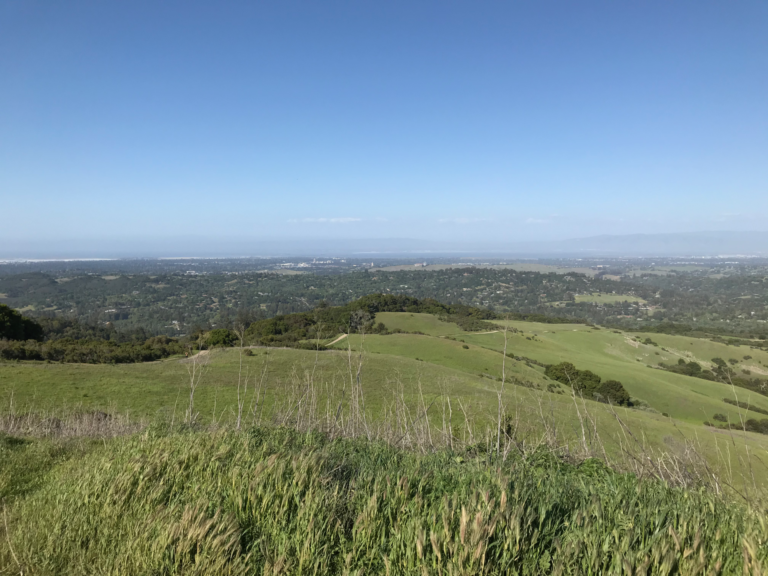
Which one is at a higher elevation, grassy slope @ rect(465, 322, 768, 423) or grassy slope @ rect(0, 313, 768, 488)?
grassy slope @ rect(0, 313, 768, 488)

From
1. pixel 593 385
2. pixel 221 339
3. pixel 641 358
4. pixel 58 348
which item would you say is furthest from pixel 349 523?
pixel 641 358

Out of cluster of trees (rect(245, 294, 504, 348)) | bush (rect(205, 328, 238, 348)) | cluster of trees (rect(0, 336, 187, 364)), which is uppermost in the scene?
cluster of trees (rect(0, 336, 187, 364))

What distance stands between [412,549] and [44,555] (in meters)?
2.12

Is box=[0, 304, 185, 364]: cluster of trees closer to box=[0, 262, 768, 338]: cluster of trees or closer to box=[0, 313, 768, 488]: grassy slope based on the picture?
box=[0, 313, 768, 488]: grassy slope

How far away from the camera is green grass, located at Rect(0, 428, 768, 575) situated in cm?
180

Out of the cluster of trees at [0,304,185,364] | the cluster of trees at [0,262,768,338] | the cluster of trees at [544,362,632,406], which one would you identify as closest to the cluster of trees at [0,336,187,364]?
the cluster of trees at [0,304,185,364]

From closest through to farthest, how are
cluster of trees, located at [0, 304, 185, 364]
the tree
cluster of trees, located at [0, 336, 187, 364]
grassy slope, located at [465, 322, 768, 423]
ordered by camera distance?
cluster of trees, located at [0, 336, 187, 364] → cluster of trees, located at [0, 304, 185, 364] → the tree → grassy slope, located at [465, 322, 768, 423]

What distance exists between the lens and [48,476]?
11.7ft

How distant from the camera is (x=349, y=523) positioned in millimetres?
2318

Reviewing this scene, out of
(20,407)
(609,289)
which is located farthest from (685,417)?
(609,289)

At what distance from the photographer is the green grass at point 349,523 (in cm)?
180

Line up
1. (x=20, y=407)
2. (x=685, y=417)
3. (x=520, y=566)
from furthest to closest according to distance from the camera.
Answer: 1. (x=685, y=417)
2. (x=20, y=407)
3. (x=520, y=566)

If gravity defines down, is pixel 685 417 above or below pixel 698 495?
below

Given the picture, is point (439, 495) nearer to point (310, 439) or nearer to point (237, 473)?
point (237, 473)
